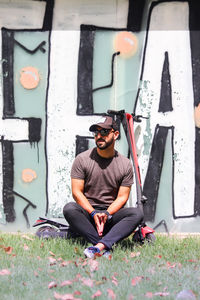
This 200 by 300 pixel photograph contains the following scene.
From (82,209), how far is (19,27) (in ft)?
8.43

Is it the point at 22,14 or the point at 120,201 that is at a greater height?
the point at 22,14

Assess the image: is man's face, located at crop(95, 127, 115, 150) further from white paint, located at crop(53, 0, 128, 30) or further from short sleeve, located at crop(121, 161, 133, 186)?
white paint, located at crop(53, 0, 128, 30)

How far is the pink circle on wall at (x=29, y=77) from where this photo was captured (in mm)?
6367

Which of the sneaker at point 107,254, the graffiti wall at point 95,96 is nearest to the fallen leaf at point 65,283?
the sneaker at point 107,254

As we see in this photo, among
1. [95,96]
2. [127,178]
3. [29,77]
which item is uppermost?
[29,77]

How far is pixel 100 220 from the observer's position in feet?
17.1

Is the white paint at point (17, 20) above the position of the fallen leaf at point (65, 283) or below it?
above

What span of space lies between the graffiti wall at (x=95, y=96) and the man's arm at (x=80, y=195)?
930 millimetres

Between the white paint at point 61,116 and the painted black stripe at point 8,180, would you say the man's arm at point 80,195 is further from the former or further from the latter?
the painted black stripe at point 8,180

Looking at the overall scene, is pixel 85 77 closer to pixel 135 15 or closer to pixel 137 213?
pixel 135 15

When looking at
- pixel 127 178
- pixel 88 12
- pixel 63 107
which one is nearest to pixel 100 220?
pixel 127 178

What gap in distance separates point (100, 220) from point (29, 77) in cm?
223

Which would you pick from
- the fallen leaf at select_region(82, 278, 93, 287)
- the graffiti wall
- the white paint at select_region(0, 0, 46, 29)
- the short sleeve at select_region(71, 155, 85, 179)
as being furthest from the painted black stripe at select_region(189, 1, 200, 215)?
the fallen leaf at select_region(82, 278, 93, 287)

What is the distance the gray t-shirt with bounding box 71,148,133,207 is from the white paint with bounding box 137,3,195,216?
0.90 meters
